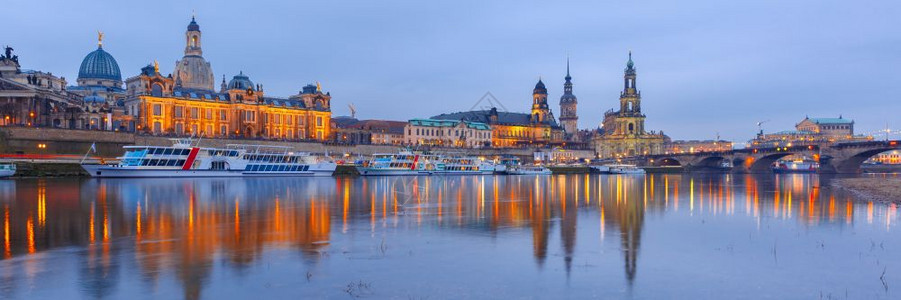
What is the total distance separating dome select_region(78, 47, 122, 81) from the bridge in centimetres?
13182

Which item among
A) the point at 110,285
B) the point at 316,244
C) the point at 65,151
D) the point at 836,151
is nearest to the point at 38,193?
the point at 316,244

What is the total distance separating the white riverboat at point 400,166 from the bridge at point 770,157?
81.7 m

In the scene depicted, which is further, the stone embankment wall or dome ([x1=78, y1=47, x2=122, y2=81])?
dome ([x1=78, y1=47, x2=122, y2=81])

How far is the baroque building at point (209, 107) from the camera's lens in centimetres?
12362

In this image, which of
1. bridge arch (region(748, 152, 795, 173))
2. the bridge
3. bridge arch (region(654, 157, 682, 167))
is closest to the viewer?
the bridge

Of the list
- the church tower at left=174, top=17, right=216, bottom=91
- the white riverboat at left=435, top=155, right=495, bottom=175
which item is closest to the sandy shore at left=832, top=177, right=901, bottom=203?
the white riverboat at left=435, top=155, right=495, bottom=175

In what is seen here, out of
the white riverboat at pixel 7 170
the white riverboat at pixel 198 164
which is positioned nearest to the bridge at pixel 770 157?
the white riverboat at pixel 198 164

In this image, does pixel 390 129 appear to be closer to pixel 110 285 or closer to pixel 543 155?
pixel 543 155

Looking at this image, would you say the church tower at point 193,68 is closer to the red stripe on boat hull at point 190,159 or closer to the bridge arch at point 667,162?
the red stripe on boat hull at point 190,159

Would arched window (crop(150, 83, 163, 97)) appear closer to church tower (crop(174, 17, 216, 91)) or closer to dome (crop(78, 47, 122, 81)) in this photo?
church tower (crop(174, 17, 216, 91))

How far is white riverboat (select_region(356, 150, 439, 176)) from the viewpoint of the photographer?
96.9 meters

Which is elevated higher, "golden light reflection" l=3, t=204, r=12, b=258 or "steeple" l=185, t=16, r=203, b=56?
"steeple" l=185, t=16, r=203, b=56

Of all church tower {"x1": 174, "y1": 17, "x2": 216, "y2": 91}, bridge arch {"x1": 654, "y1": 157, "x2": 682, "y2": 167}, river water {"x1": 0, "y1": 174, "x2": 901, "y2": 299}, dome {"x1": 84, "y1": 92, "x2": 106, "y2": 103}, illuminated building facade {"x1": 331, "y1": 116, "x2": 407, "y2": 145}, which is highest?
church tower {"x1": 174, "y1": 17, "x2": 216, "y2": 91}

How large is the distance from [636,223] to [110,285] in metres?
20.6
